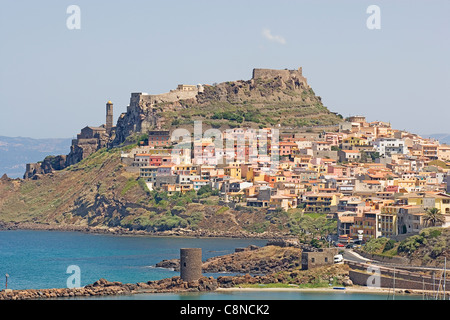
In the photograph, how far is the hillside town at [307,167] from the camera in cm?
7475

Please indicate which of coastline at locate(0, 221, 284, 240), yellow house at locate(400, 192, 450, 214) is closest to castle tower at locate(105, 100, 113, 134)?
coastline at locate(0, 221, 284, 240)

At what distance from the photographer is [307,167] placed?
276ft

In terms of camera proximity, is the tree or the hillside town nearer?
the tree

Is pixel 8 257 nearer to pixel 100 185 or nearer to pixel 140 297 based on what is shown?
pixel 100 185

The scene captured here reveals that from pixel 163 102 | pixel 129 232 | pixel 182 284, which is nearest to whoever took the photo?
pixel 182 284

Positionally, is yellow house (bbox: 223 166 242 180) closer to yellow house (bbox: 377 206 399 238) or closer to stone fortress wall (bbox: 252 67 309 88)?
stone fortress wall (bbox: 252 67 309 88)

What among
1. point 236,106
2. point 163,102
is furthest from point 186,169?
point 236,106

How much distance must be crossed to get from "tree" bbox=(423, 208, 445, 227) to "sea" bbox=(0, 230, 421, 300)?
6960 mm

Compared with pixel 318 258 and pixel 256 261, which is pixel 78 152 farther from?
pixel 318 258

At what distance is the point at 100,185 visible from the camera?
90.4 m

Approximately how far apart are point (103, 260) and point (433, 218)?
20727 mm

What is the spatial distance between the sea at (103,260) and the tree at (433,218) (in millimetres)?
6960

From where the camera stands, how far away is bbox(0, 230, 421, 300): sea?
4709 cm

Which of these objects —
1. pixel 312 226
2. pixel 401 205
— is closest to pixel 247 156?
pixel 312 226
